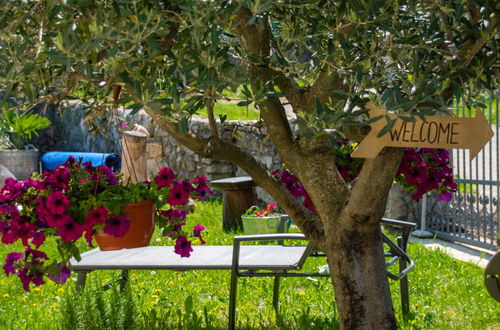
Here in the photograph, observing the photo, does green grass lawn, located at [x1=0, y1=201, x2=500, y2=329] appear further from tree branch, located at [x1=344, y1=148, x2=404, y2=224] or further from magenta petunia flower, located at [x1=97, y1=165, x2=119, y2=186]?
tree branch, located at [x1=344, y1=148, x2=404, y2=224]

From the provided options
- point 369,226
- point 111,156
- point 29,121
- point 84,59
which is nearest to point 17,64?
point 84,59

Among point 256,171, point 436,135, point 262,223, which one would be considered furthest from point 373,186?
point 262,223

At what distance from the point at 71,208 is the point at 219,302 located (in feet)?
7.63

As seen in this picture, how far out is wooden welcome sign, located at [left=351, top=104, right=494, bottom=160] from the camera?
2150 mm

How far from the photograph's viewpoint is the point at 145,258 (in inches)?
153

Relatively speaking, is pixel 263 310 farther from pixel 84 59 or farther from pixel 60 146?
pixel 60 146

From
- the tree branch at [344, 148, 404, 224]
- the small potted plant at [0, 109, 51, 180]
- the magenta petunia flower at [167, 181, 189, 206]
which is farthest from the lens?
the small potted plant at [0, 109, 51, 180]

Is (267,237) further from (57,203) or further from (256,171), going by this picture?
(57,203)

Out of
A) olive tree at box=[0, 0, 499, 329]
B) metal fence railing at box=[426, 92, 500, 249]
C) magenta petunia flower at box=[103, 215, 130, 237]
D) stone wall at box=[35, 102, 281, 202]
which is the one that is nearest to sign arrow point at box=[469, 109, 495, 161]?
olive tree at box=[0, 0, 499, 329]

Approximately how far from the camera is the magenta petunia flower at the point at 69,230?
96.0 inches

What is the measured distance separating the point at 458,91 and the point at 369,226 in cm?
82

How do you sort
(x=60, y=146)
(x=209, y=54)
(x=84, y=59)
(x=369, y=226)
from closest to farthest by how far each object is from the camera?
(x=84, y=59), (x=209, y=54), (x=369, y=226), (x=60, y=146)

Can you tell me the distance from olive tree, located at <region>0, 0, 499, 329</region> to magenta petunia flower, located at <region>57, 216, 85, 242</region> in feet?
1.45

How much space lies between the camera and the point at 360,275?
8.45ft
